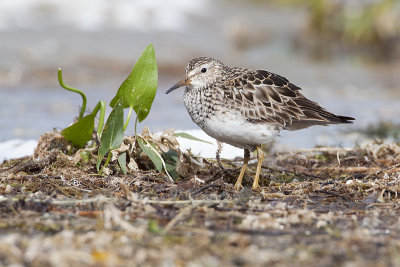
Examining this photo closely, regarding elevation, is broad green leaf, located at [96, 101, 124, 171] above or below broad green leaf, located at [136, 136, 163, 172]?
above

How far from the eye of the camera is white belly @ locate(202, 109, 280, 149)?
512 centimetres

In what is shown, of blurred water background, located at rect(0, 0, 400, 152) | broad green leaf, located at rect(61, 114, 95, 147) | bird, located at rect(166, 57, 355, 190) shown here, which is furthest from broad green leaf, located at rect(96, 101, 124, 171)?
blurred water background, located at rect(0, 0, 400, 152)

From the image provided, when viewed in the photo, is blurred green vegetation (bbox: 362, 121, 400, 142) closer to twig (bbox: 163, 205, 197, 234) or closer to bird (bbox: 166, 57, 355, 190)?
bird (bbox: 166, 57, 355, 190)

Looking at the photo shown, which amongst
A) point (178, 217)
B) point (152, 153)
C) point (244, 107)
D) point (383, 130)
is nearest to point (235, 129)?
point (244, 107)

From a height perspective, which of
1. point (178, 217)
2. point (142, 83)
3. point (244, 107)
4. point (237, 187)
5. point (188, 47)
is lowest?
point (178, 217)

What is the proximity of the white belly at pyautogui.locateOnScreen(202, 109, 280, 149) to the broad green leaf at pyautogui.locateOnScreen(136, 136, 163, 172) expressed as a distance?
19.4 inches

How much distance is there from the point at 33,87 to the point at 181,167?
23.5 feet

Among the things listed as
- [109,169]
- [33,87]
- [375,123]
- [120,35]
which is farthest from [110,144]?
[120,35]

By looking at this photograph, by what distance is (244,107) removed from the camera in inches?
206

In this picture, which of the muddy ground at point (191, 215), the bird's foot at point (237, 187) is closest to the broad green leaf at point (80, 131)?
the muddy ground at point (191, 215)

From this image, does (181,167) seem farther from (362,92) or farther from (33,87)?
(362,92)

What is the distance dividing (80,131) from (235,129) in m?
1.42

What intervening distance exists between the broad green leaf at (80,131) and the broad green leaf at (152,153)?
0.47 meters

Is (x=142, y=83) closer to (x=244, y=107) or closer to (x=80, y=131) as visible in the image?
(x=80, y=131)
